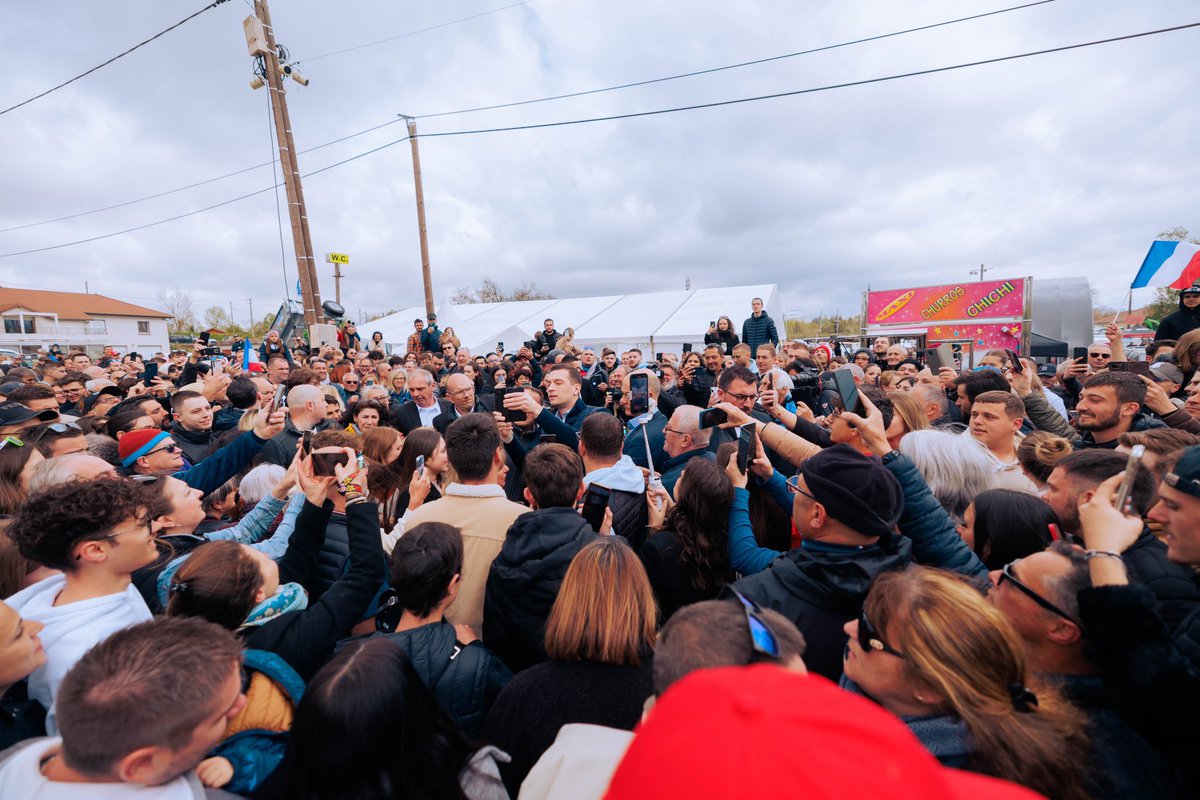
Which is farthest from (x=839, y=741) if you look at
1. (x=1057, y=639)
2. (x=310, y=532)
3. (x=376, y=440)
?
(x=376, y=440)

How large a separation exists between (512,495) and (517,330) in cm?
1665

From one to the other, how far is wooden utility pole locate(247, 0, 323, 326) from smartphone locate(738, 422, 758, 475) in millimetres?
11198

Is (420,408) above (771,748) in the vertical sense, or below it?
below

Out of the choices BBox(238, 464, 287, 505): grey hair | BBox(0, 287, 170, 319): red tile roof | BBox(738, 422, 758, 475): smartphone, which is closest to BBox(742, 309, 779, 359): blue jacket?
BBox(738, 422, 758, 475): smartphone

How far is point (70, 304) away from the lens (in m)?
57.2

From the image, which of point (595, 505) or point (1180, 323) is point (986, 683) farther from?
point (1180, 323)

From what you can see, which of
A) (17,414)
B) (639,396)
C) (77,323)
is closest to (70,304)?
(77,323)

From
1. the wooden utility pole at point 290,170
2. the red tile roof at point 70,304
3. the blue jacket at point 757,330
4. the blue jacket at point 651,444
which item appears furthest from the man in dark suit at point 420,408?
the red tile roof at point 70,304

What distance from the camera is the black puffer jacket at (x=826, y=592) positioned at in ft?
5.78

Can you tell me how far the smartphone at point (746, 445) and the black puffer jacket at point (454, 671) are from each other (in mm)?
1484

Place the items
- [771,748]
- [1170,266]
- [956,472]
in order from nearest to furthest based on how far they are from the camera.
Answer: [771,748] < [956,472] < [1170,266]

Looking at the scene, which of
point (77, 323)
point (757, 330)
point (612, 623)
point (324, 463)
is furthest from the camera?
point (77, 323)

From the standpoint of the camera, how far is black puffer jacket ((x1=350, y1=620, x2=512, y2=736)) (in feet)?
6.14

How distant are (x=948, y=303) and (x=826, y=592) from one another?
21.2 meters
